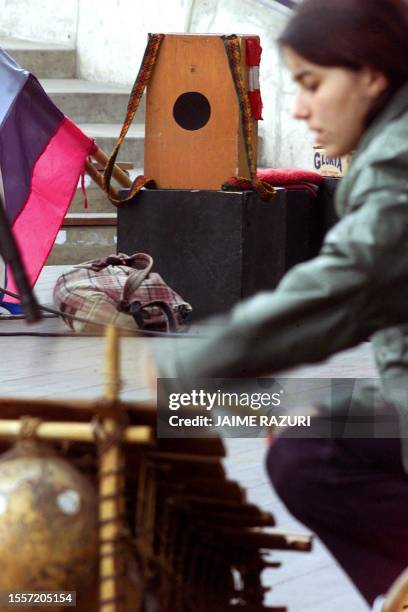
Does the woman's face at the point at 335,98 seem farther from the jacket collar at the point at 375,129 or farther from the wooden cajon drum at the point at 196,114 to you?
the wooden cajon drum at the point at 196,114

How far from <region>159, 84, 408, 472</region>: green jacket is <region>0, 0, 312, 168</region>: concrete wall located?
24.3ft

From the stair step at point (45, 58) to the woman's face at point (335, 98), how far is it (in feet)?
28.1

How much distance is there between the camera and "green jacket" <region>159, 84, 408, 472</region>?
1.86 m

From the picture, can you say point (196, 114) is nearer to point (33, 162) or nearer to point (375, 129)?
point (33, 162)

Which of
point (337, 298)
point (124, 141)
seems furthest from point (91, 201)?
point (337, 298)

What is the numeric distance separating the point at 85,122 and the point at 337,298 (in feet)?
26.6

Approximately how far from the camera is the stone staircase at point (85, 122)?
27.1 ft

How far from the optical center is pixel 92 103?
9781mm

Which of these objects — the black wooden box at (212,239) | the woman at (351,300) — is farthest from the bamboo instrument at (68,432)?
the black wooden box at (212,239)

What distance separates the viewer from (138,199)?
6574 mm

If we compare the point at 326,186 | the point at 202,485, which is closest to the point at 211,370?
the point at 202,485

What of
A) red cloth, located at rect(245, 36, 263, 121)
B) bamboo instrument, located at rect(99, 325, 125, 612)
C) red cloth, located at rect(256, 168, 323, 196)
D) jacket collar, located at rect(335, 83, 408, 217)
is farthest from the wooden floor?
red cloth, located at rect(245, 36, 263, 121)

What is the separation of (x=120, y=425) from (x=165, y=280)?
4.55 meters

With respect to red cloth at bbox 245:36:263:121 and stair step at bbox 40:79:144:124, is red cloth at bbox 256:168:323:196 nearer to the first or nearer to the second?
red cloth at bbox 245:36:263:121
